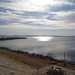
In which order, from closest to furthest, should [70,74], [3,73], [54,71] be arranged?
[3,73], [54,71], [70,74]

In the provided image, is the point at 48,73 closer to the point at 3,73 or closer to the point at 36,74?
the point at 36,74

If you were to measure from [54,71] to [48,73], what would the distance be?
752mm

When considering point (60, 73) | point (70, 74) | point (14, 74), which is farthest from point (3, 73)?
point (70, 74)

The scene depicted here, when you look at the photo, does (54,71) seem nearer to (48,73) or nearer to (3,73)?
(48,73)

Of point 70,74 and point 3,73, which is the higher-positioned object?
point 3,73

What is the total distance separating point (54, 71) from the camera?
11812 mm

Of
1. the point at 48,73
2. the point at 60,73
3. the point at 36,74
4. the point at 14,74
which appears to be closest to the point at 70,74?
the point at 60,73

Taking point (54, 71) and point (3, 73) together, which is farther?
point (54, 71)

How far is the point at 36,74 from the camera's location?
1238 cm

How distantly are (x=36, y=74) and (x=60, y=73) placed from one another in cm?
257

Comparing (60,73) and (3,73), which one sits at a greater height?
(3,73)

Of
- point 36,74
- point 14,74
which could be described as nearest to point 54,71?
point 36,74

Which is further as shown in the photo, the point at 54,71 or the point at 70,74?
the point at 70,74

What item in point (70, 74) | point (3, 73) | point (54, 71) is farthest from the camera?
point (70, 74)
